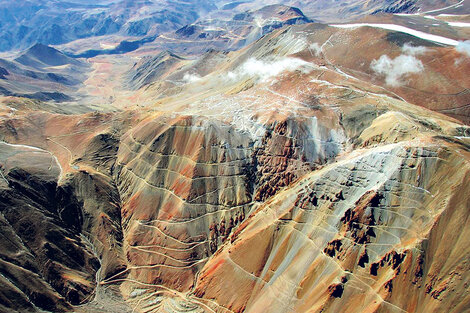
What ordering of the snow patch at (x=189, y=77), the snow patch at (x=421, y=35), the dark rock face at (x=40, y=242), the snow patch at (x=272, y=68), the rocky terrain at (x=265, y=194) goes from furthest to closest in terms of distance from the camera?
the snow patch at (x=189, y=77), the snow patch at (x=421, y=35), the snow patch at (x=272, y=68), the dark rock face at (x=40, y=242), the rocky terrain at (x=265, y=194)

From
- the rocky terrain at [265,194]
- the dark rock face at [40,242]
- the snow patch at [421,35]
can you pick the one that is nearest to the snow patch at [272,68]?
the rocky terrain at [265,194]

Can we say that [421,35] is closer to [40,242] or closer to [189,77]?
[189,77]

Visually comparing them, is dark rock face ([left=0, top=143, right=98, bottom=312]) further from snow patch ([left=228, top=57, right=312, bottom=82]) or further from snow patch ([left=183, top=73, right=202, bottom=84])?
snow patch ([left=183, top=73, right=202, bottom=84])

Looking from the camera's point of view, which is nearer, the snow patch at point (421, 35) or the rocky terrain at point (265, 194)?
the rocky terrain at point (265, 194)

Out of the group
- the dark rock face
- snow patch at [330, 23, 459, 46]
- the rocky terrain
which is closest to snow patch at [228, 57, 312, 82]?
the rocky terrain

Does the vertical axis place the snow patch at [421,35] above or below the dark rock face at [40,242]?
above

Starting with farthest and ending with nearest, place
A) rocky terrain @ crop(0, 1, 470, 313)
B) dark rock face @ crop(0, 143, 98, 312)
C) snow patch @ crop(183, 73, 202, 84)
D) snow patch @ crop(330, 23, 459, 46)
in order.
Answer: snow patch @ crop(183, 73, 202, 84) < snow patch @ crop(330, 23, 459, 46) < dark rock face @ crop(0, 143, 98, 312) < rocky terrain @ crop(0, 1, 470, 313)

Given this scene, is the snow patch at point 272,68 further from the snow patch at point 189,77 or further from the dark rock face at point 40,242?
the dark rock face at point 40,242

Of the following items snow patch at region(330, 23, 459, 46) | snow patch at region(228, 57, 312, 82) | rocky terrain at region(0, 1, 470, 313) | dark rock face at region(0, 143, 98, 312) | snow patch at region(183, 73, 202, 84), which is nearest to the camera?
rocky terrain at region(0, 1, 470, 313)

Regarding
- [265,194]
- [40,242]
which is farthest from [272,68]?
[40,242]
